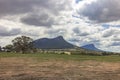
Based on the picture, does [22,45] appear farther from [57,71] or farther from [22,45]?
[57,71]

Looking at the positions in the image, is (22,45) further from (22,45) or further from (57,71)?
(57,71)

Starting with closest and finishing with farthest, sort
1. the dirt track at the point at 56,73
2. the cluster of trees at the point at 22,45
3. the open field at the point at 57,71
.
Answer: the dirt track at the point at 56,73
the open field at the point at 57,71
the cluster of trees at the point at 22,45

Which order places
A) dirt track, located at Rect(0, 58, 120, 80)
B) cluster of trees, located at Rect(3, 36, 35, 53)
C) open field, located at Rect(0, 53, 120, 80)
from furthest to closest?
cluster of trees, located at Rect(3, 36, 35, 53)
open field, located at Rect(0, 53, 120, 80)
dirt track, located at Rect(0, 58, 120, 80)

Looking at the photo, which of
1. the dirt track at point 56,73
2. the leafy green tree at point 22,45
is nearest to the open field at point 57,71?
the dirt track at point 56,73

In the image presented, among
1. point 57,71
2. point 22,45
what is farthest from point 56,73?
point 22,45

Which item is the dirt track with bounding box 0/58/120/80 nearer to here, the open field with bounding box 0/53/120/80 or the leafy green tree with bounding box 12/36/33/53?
the open field with bounding box 0/53/120/80

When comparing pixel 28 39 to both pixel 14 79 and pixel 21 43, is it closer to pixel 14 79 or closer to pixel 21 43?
pixel 21 43

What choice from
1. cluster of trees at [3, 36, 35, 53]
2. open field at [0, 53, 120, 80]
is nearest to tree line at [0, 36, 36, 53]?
cluster of trees at [3, 36, 35, 53]

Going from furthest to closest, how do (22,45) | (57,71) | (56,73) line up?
1. (22,45)
2. (57,71)
3. (56,73)

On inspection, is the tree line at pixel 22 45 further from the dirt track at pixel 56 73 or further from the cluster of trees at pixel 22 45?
the dirt track at pixel 56 73

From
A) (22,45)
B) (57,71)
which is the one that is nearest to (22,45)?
(22,45)

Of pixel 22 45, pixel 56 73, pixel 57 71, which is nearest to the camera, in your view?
pixel 56 73

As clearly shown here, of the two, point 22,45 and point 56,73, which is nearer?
point 56,73

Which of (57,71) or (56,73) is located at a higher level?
(57,71)
